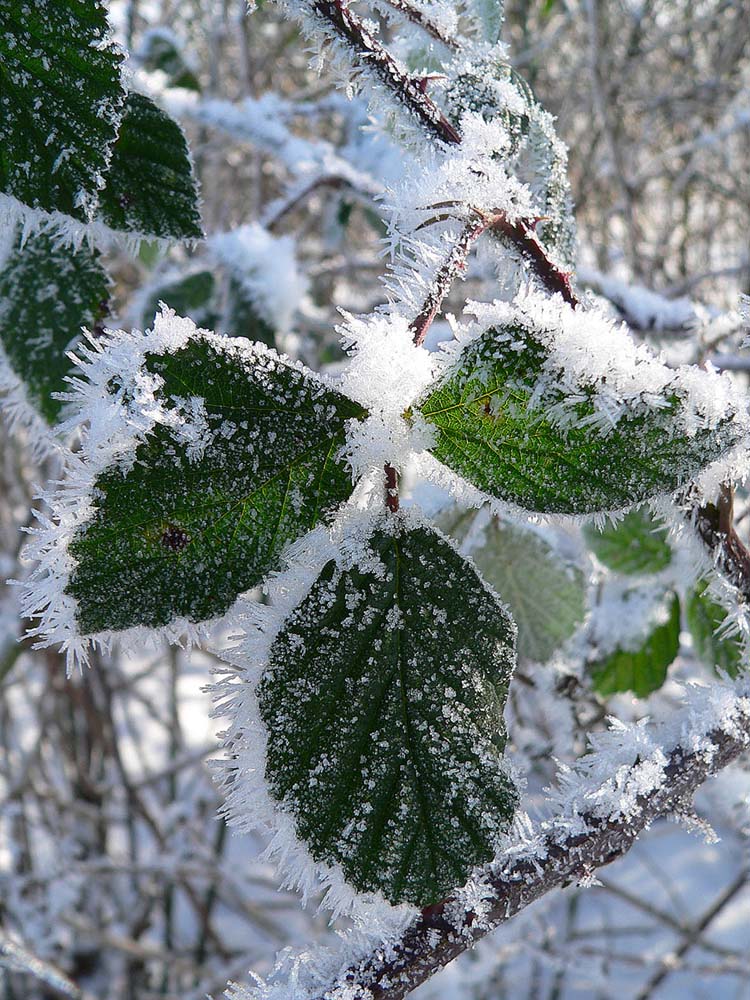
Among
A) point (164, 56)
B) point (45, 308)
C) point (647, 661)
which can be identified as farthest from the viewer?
point (164, 56)

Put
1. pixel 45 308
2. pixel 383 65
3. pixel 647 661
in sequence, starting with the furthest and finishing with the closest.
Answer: pixel 647 661 → pixel 45 308 → pixel 383 65

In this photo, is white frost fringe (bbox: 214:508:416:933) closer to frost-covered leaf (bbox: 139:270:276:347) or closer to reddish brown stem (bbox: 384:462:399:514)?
reddish brown stem (bbox: 384:462:399:514)

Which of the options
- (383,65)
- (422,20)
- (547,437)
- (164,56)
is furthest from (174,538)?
(164,56)

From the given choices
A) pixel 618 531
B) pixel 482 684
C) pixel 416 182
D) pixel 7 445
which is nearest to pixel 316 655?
pixel 482 684

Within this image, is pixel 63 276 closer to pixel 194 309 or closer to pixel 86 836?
pixel 194 309

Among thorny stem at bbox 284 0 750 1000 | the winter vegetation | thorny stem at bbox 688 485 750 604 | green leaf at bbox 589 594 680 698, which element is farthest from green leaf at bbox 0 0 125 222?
green leaf at bbox 589 594 680 698

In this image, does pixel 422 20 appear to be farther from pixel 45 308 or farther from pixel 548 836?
pixel 548 836

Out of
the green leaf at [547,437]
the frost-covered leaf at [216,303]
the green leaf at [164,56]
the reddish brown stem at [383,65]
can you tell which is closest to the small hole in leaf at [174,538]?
the green leaf at [547,437]
